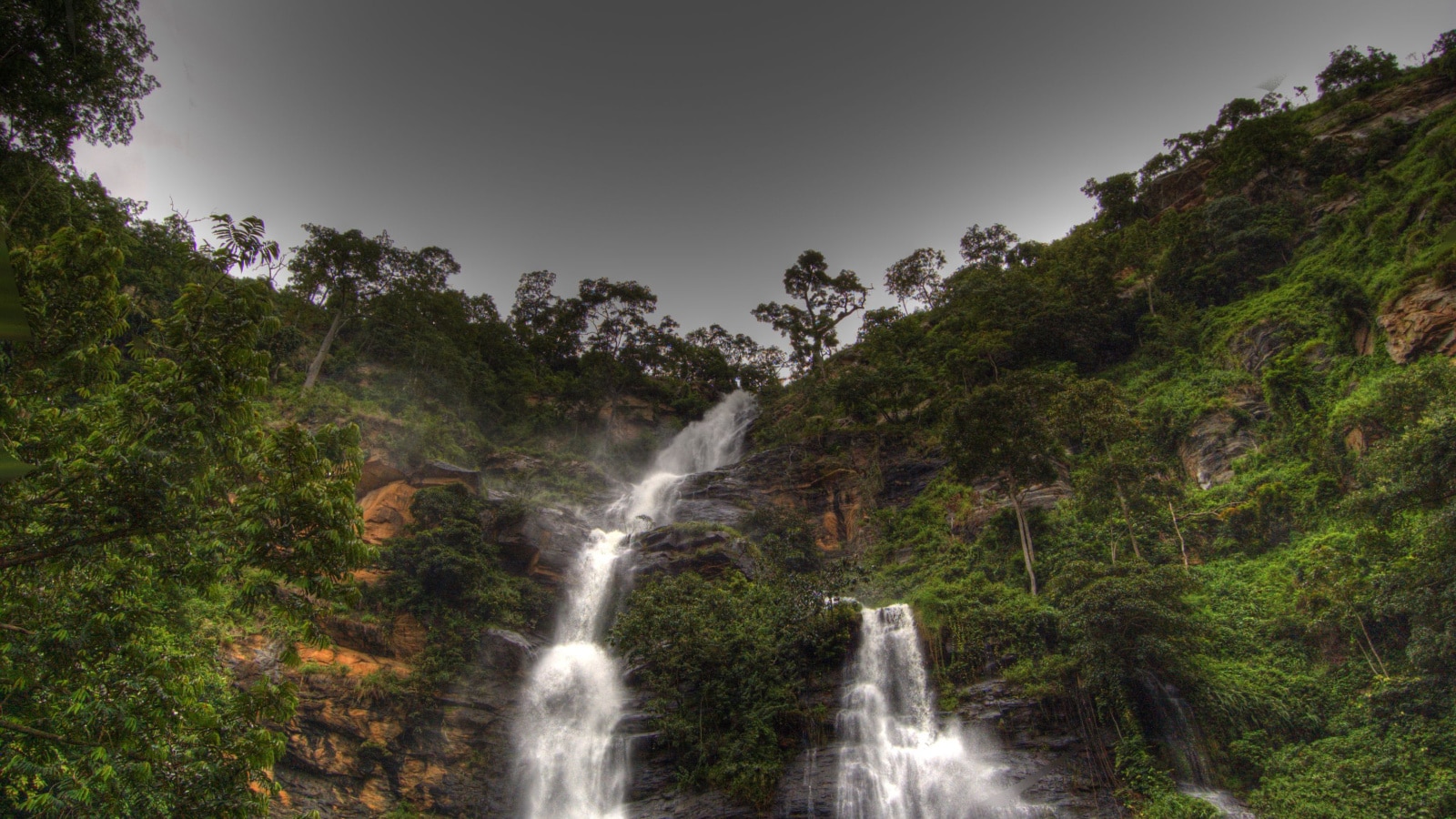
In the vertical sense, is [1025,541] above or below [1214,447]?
below

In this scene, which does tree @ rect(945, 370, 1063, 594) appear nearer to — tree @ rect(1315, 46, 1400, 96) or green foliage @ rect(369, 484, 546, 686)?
green foliage @ rect(369, 484, 546, 686)

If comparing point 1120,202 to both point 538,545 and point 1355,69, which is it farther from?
point 538,545

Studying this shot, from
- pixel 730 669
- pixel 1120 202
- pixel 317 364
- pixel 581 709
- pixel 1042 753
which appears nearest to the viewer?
pixel 1042 753

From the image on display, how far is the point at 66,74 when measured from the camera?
14.4 meters

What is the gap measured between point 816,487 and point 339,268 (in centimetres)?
2526

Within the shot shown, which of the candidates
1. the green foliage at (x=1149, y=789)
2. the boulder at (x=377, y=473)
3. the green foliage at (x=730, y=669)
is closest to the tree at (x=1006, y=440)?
the green foliage at (x=730, y=669)

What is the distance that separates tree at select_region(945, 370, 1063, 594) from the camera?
22.0 metres

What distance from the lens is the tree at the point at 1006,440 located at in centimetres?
2200

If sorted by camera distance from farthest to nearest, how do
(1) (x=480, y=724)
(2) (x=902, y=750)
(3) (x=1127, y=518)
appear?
(1) (x=480, y=724)
(3) (x=1127, y=518)
(2) (x=902, y=750)

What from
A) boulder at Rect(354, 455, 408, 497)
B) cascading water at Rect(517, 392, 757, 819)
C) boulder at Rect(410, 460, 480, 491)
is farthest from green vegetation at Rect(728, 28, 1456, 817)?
boulder at Rect(354, 455, 408, 497)

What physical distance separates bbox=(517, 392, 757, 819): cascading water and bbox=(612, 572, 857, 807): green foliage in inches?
84.2

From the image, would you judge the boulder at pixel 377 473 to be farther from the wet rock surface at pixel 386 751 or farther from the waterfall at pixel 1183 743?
the waterfall at pixel 1183 743

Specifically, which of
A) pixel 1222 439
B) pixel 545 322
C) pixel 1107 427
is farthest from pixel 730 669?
pixel 545 322

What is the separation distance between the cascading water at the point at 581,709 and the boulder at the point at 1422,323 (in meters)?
24.8
